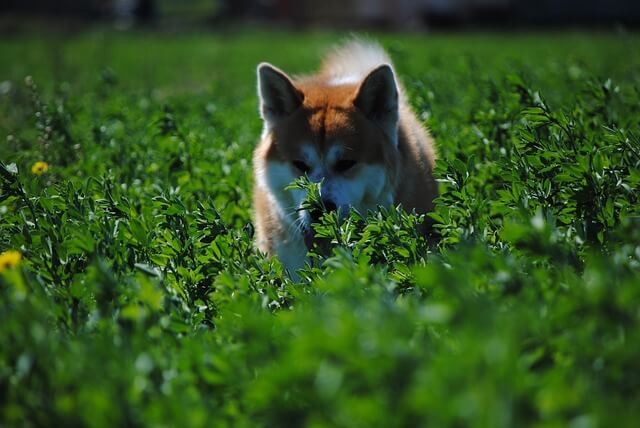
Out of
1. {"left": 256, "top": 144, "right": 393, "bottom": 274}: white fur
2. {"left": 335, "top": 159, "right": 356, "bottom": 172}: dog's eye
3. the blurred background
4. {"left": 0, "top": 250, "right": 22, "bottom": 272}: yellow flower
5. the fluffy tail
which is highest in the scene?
the fluffy tail

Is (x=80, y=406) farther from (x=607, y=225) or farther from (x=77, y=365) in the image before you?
(x=607, y=225)

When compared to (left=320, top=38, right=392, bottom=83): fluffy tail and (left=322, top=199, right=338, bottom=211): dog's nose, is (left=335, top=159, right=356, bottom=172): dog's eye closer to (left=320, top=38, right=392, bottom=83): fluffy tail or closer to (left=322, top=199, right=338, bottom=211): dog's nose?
(left=322, top=199, right=338, bottom=211): dog's nose

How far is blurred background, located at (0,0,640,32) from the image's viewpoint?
29.1m

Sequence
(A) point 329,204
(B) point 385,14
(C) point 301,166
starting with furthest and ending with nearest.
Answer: (B) point 385,14 < (C) point 301,166 < (A) point 329,204

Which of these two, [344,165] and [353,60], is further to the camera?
[353,60]

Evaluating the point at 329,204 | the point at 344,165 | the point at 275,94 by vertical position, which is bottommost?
the point at 329,204

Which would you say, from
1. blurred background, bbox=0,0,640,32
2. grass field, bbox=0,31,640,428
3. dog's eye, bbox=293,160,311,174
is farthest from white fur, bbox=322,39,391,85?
blurred background, bbox=0,0,640,32

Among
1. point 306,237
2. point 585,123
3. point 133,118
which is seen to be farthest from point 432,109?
point 133,118

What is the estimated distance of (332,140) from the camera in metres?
3.94

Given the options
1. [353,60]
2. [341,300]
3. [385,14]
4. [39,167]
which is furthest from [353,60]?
[385,14]

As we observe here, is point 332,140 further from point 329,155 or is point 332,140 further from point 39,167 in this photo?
point 39,167

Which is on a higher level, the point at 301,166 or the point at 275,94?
the point at 275,94

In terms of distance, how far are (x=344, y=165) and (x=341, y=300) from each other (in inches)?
80.8

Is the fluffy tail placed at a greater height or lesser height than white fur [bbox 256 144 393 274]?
greater
